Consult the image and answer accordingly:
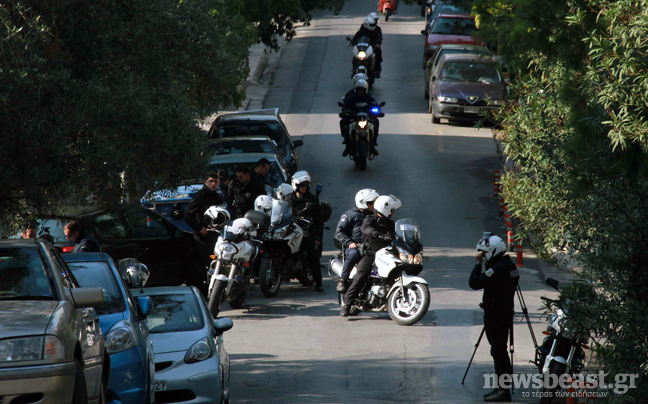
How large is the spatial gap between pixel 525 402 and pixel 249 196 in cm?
759

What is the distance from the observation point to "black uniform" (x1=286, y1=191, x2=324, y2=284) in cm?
1586

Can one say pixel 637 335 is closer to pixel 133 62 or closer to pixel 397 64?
pixel 133 62

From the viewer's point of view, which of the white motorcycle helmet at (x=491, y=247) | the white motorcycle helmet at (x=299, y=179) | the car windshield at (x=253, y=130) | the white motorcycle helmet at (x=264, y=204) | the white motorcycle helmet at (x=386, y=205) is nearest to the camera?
the white motorcycle helmet at (x=491, y=247)

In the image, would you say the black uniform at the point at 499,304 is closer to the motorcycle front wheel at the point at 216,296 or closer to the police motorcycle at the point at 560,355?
the police motorcycle at the point at 560,355

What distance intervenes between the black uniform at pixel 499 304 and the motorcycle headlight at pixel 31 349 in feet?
18.9

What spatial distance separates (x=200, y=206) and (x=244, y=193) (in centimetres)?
169

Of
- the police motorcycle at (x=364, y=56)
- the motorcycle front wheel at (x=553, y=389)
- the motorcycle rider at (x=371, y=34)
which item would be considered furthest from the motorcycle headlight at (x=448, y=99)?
the motorcycle front wheel at (x=553, y=389)

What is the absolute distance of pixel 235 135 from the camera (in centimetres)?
2205

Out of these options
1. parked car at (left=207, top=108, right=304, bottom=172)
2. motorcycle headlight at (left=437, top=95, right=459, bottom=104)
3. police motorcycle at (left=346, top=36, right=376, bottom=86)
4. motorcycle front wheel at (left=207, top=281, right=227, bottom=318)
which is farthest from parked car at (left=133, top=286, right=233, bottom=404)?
police motorcycle at (left=346, top=36, right=376, bottom=86)

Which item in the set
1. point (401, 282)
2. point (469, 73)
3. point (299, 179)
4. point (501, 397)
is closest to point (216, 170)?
point (299, 179)

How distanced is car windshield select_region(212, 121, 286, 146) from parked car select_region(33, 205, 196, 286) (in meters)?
6.72

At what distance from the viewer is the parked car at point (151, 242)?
582 inches

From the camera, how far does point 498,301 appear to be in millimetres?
10742

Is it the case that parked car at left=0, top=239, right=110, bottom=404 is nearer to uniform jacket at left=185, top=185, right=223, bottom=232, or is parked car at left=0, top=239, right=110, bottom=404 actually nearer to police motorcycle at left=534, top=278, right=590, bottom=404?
police motorcycle at left=534, top=278, right=590, bottom=404
